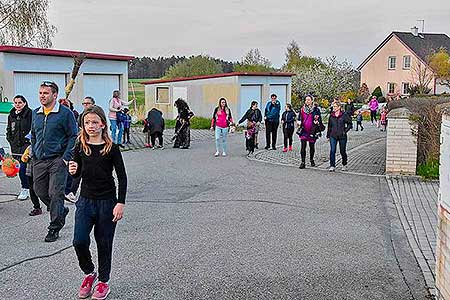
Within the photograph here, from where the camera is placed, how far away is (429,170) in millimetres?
13094

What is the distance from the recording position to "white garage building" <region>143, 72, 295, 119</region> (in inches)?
1291

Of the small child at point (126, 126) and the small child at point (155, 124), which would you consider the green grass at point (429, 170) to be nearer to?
the small child at point (155, 124)

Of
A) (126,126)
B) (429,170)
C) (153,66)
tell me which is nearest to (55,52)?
(126,126)

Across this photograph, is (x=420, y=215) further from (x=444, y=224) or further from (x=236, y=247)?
(x=444, y=224)

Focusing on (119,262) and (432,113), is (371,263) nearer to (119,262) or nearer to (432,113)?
(119,262)

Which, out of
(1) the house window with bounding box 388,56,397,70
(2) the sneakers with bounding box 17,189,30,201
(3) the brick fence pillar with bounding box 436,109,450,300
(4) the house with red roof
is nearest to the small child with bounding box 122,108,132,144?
(2) the sneakers with bounding box 17,189,30,201

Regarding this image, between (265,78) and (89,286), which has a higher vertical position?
(265,78)

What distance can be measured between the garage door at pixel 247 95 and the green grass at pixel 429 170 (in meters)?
19.9

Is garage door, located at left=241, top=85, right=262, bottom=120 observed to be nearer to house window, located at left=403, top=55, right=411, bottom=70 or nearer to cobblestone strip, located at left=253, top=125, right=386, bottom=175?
cobblestone strip, located at left=253, top=125, right=386, bottom=175

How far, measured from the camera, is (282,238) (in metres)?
7.74

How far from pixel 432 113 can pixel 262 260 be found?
8.02 metres

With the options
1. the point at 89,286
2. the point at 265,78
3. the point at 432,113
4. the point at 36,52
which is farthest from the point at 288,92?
the point at 89,286

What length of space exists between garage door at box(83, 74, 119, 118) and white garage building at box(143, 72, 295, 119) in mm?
10646

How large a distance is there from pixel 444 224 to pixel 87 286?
10.6 feet
